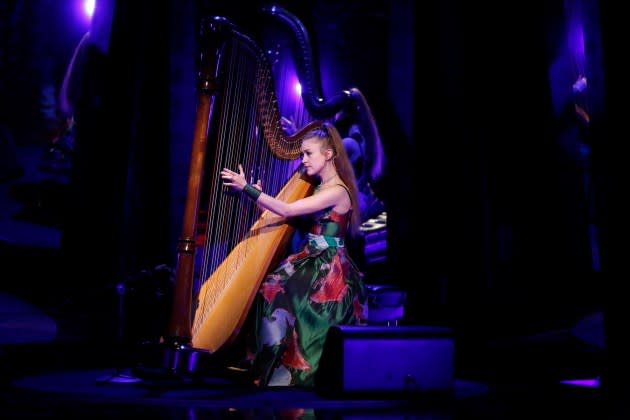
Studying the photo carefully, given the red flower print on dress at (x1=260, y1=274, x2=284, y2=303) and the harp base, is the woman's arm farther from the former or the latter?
the harp base

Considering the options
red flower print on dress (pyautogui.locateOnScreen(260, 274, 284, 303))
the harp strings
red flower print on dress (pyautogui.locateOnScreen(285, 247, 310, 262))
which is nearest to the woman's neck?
the harp strings

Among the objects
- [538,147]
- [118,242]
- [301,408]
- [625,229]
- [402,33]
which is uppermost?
[402,33]

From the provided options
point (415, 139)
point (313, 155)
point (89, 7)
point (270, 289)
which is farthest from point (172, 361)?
point (89, 7)

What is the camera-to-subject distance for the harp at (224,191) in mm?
2404

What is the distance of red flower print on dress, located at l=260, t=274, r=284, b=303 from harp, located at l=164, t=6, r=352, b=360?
74mm

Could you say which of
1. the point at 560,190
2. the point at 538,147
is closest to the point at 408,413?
the point at 560,190

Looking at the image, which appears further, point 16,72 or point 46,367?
point 16,72

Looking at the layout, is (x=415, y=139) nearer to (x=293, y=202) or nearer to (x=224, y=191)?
(x=293, y=202)

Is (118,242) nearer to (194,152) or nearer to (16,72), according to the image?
(16,72)

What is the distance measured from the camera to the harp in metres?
2.40

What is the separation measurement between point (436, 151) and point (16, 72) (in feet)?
9.65

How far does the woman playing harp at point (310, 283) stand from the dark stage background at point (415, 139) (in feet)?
3.64

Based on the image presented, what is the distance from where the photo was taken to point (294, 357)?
9.37 ft

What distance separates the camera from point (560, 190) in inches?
135
